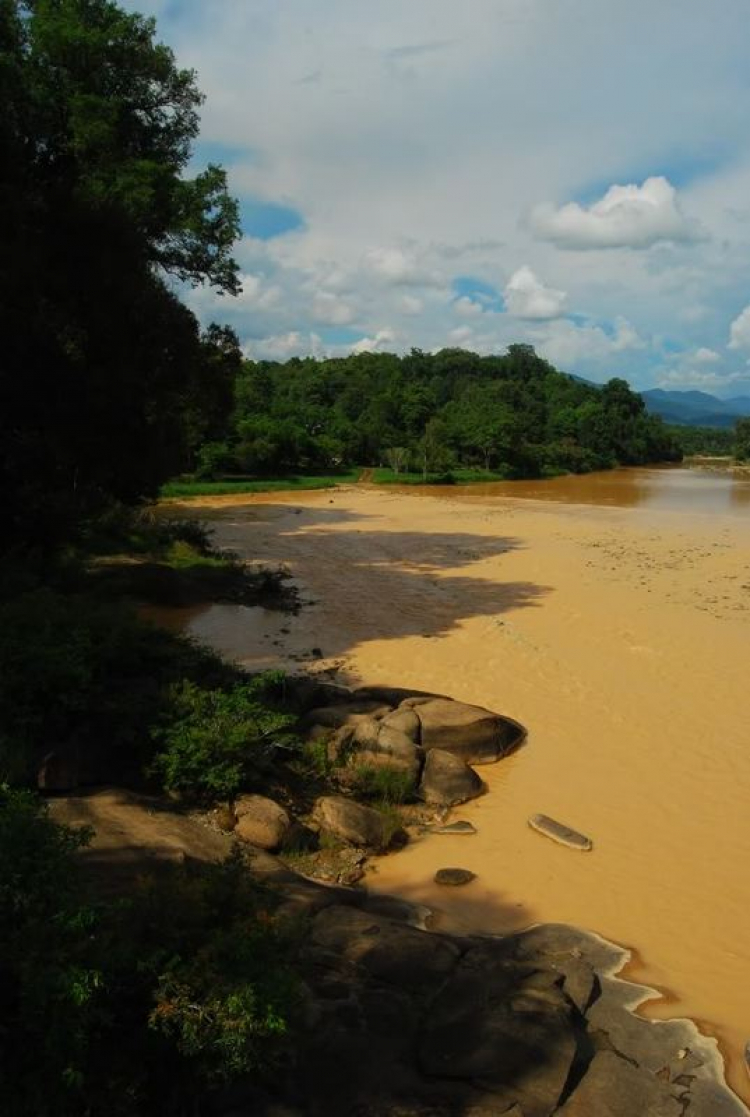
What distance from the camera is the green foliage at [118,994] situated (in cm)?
328

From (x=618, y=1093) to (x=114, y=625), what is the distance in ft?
23.5

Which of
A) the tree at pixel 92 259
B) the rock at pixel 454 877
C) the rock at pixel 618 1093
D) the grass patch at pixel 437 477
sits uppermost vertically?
the tree at pixel 92 259

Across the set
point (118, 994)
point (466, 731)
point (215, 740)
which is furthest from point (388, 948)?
point (466, 731)

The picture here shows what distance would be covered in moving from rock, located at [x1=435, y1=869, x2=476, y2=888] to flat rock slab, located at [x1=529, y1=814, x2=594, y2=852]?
45.9 inches

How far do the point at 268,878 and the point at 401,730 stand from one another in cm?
382

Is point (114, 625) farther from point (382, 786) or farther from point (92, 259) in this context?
point (92, 259)

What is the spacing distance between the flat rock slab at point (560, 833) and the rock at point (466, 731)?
61.9 inches

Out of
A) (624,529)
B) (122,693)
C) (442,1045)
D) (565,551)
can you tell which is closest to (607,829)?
(442,1045)

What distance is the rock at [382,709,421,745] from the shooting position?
397 inches

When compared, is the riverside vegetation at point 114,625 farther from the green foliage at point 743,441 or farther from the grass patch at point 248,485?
the green foliage at point 743,441

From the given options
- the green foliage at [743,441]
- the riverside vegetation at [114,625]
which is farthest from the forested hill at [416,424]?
the riverside vegetation at [114,625]

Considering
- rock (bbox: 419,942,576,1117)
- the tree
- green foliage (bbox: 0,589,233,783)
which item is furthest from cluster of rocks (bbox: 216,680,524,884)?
the tree

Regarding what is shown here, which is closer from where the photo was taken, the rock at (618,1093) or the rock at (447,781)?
the rock at (618,1093)

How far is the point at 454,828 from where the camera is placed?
859 cm
